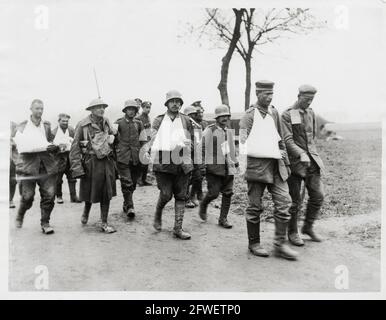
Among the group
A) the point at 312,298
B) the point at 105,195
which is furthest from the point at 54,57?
the point at 312,298

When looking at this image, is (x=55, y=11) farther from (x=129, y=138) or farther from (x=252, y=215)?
(x=252, y=215)

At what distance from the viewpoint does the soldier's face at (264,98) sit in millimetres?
4719

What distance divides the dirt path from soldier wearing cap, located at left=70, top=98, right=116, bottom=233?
0.46 m

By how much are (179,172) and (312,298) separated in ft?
6.75

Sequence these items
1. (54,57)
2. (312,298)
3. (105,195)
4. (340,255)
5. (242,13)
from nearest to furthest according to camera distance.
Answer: (312,298) < (340,255) < (54,57) < (105,195) < (242,13)

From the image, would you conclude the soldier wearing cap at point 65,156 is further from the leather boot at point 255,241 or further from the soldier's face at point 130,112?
the leather boot at point 255,241

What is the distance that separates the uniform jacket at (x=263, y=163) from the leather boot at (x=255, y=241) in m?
0.52

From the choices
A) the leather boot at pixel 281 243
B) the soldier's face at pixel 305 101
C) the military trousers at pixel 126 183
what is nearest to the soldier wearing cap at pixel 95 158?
the military trousers at pixel 126 183

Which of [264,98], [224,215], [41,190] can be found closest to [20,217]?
[41,190]

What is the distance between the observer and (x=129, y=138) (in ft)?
21.5

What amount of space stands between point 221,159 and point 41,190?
231 centimetres

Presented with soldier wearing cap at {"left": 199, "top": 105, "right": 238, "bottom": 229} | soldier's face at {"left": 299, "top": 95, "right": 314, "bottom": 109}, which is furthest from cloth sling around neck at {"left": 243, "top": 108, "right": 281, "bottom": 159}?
soldier wearing cap at {"left": 199, "top": 105, "right": 238, "bottom": 229}

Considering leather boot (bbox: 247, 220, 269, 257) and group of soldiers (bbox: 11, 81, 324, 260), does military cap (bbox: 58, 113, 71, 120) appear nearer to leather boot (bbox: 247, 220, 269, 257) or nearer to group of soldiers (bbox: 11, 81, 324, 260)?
group of soldiers (bbox: 11, 81, 324, 260)

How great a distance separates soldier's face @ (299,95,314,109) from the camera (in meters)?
4.91
